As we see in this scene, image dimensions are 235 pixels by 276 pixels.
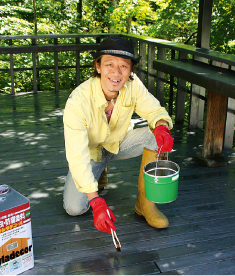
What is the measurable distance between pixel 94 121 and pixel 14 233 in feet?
2.83

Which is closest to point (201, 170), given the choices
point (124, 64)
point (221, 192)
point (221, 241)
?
point (221, 192)

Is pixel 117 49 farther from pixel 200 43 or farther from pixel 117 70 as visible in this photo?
pixel 200 43

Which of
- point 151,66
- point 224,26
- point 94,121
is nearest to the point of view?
point 94,121

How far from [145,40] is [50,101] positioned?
5.89 ft

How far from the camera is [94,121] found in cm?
231

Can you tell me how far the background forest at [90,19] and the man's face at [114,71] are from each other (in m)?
7.23

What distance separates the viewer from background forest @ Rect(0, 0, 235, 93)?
1002 centimetres

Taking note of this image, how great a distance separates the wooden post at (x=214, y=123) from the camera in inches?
129

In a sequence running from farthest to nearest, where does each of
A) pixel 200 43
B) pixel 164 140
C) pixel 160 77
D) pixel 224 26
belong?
pixel 224 26 < pixel 160 77 < pixel 200 43 < pixel 164 140

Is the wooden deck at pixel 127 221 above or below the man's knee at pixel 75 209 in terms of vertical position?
below

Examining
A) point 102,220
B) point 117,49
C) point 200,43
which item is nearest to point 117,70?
point 117,49

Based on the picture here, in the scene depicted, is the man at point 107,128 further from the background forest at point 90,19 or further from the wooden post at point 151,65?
the background forest at point 90,19

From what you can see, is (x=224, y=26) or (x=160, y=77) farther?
(x=224, y=26)

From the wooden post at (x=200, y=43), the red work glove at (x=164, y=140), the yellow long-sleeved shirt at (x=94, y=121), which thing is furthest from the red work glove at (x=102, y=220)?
the wooden post at (x=200, y=43)
